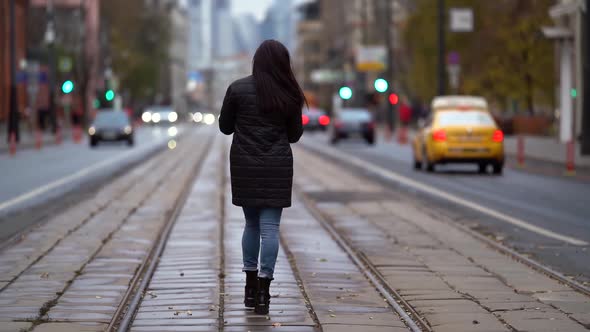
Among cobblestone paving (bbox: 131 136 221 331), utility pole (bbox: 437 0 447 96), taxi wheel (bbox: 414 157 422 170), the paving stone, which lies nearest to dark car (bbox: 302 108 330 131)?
utility pole (bbox: 437 0 447 96)

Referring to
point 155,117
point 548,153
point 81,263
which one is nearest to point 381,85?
point 548,153

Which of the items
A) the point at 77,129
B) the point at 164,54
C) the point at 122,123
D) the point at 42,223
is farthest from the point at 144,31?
the point at 42,223

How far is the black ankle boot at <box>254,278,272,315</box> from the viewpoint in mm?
10047

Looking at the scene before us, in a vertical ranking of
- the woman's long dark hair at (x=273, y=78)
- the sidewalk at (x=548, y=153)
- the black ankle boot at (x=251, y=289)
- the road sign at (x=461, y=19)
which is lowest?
the sidewalk at (x=548, y=153)

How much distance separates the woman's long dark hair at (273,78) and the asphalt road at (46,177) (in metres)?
7.26

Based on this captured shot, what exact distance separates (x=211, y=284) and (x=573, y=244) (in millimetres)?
5243

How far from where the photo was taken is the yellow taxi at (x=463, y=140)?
32.9 meters

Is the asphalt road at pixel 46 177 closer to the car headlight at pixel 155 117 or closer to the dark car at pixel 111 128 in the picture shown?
the dark car at pixel 111 128

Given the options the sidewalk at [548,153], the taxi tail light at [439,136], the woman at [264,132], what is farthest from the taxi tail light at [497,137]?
the woman at [264,132]

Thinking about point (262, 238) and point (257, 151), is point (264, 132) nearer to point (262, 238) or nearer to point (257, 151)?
point (257, 151)

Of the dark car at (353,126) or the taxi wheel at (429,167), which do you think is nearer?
the taxi wheel at (429,167)

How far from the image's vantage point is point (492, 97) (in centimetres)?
7150

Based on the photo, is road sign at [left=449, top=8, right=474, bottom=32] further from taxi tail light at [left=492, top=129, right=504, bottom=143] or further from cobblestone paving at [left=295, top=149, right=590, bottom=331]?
cobblestone paving at [left=295, top=149, right=590, bottom=331]

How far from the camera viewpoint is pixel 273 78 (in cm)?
1000
